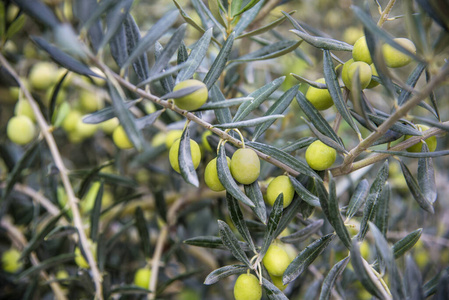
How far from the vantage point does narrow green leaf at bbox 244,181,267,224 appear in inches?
23.1

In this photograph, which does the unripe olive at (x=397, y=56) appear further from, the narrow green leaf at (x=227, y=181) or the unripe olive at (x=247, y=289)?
the unripe olive at (x=247, y=289)

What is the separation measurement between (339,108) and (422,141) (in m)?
0.16

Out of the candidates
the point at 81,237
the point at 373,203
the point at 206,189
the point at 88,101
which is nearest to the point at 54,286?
the point at 81,237

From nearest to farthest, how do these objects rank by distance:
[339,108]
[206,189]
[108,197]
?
[339,108] < [206,189] < [108,197]

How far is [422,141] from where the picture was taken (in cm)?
59

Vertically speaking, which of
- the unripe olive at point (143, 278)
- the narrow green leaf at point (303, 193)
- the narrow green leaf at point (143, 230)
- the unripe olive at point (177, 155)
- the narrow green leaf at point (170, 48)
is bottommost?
the unripe olive at point (143, 278)

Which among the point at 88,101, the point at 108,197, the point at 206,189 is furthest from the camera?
the point at 108,197

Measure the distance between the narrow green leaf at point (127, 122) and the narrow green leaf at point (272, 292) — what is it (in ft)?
1.04

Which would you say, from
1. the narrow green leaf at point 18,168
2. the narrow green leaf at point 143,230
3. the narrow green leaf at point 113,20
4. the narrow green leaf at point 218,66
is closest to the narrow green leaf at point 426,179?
the narrow green leaf at point 218,66

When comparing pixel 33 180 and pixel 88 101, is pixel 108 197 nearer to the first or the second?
pixel 33 180

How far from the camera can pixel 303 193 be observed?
59 centimetres

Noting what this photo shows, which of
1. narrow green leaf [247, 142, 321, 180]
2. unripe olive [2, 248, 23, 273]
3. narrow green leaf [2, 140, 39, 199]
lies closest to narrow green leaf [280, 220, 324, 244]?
narrow green leaf [247, 142, 321, 180]

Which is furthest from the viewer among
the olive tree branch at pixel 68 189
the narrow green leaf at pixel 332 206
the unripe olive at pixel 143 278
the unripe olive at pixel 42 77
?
the unripe olive at pixel 42 77

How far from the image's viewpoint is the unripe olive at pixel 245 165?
0.56 metres
